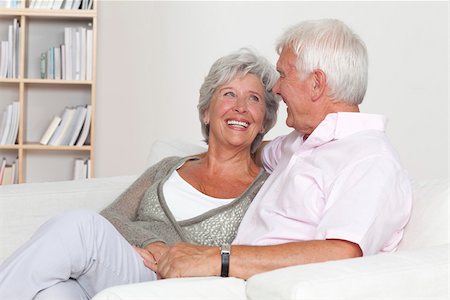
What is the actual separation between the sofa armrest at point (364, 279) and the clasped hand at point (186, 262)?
0.91ft

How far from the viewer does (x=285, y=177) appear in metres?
A: 2.22

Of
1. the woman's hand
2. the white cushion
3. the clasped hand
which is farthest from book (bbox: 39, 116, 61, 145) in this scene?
the white cushion

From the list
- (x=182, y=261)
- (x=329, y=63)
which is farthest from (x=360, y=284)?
(x=329, y=63)

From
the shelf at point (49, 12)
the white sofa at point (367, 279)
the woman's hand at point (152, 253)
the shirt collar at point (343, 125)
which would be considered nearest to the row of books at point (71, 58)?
the shelf at point (49, 12)

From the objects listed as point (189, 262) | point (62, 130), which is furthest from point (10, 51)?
point (189, 262)

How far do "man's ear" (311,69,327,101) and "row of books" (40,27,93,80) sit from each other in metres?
2.62

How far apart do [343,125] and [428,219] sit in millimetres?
318

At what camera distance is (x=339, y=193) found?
2.00m

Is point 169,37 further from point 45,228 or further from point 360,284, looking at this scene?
point 360,284

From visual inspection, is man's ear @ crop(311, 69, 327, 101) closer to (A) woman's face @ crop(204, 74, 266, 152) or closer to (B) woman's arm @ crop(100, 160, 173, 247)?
(A) woman's face @ crop(204, 74, 266, 152)

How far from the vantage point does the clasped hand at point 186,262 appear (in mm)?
1935

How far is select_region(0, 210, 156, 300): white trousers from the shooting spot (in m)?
1.99

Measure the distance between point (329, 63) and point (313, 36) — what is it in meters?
0.09

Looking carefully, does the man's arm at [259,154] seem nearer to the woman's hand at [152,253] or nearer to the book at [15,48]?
the woman's hand at [152,253]
